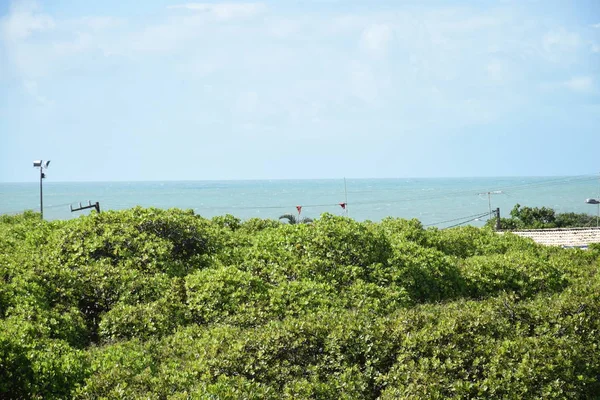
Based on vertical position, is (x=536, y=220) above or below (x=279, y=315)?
below

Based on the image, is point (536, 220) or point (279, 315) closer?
point (279, 315)

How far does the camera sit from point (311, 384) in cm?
691

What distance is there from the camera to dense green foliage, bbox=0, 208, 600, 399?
23.1ft

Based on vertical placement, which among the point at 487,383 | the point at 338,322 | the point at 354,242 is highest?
the point at 354,242

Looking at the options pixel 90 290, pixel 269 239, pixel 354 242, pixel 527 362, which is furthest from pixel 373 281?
pixel 90 290

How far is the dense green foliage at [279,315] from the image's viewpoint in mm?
7035

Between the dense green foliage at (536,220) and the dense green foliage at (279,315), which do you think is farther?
the dense green foliage at (536,220)

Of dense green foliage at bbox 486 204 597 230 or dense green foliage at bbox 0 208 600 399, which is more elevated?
dense green foliage at bbox 0 208 600 399

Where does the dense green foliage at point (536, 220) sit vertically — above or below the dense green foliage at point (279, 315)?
below

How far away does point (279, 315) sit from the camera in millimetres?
8766

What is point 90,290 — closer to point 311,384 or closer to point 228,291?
point 228,291

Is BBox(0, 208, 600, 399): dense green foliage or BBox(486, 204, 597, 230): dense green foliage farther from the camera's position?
BBox(486, 204, 597, 230): dense green foliage

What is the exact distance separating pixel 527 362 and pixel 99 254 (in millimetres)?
6565

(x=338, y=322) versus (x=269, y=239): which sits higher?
(x=269, y=239)
